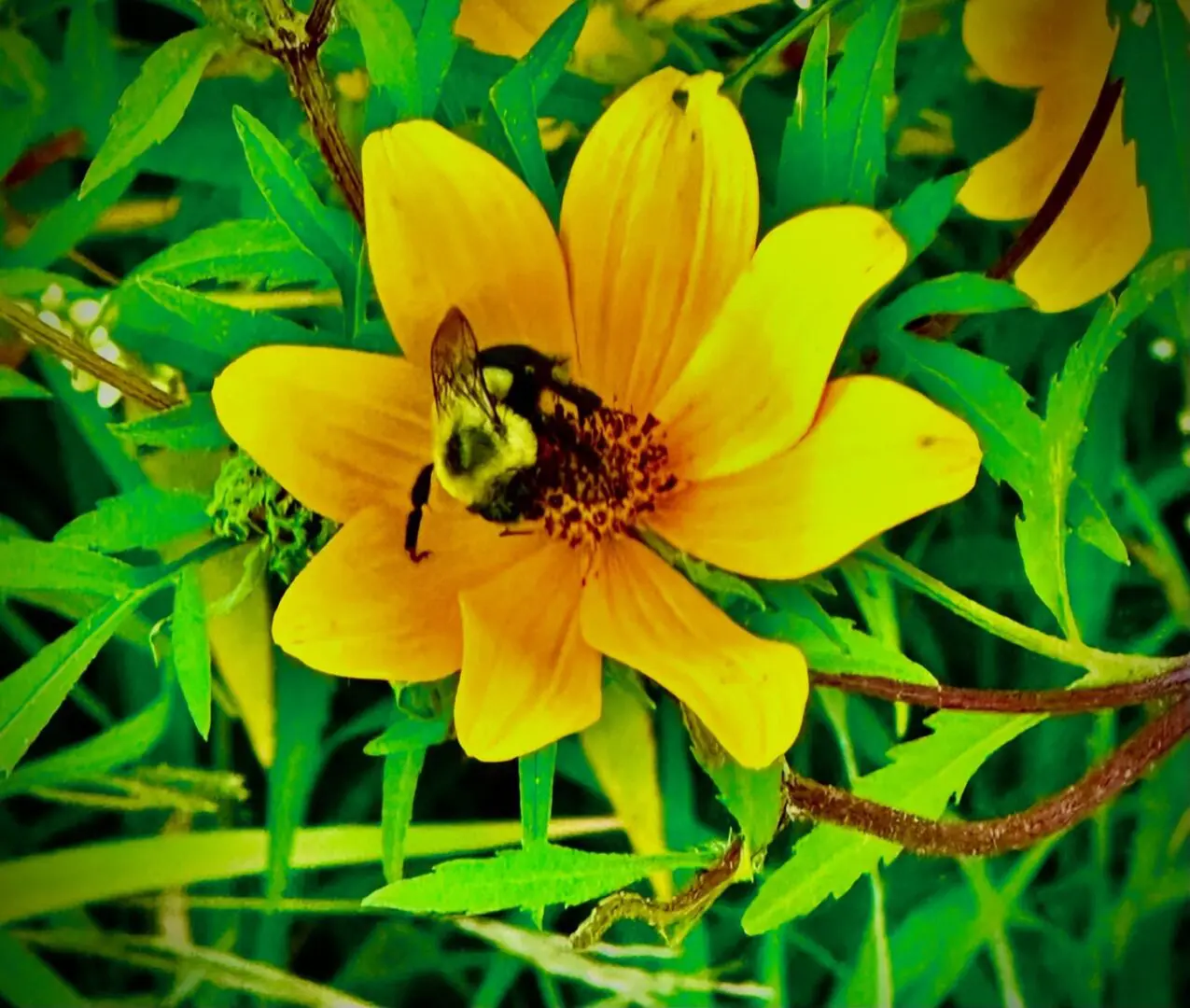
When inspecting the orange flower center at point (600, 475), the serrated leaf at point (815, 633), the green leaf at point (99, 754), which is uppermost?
the orange flower center at point (600, 475)

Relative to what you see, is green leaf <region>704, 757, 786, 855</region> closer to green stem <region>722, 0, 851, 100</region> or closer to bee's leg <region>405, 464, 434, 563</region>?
bee's leg <region>405, 464, 434, 563</region>

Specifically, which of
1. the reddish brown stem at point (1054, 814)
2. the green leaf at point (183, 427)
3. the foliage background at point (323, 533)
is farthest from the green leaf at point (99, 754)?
the reddish brown stem at point (1054, 814)

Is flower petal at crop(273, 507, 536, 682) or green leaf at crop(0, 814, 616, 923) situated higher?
flower petal at crop(273, 507, 536, 682)

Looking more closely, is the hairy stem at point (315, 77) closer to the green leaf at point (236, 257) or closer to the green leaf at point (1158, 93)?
the green leaf at point (236, 257)

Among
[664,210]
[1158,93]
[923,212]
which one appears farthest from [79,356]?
[1158,93]

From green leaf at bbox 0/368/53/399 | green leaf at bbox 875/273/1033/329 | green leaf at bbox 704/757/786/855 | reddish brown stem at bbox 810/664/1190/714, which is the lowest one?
green leaf at bbox 704/757/786/855

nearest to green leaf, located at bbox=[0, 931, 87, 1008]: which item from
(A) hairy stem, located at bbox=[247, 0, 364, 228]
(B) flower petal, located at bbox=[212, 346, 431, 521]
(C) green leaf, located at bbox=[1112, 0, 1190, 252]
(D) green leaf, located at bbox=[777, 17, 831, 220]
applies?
(B) flower petal, located at bbox=[212, 346, 431, 521]
